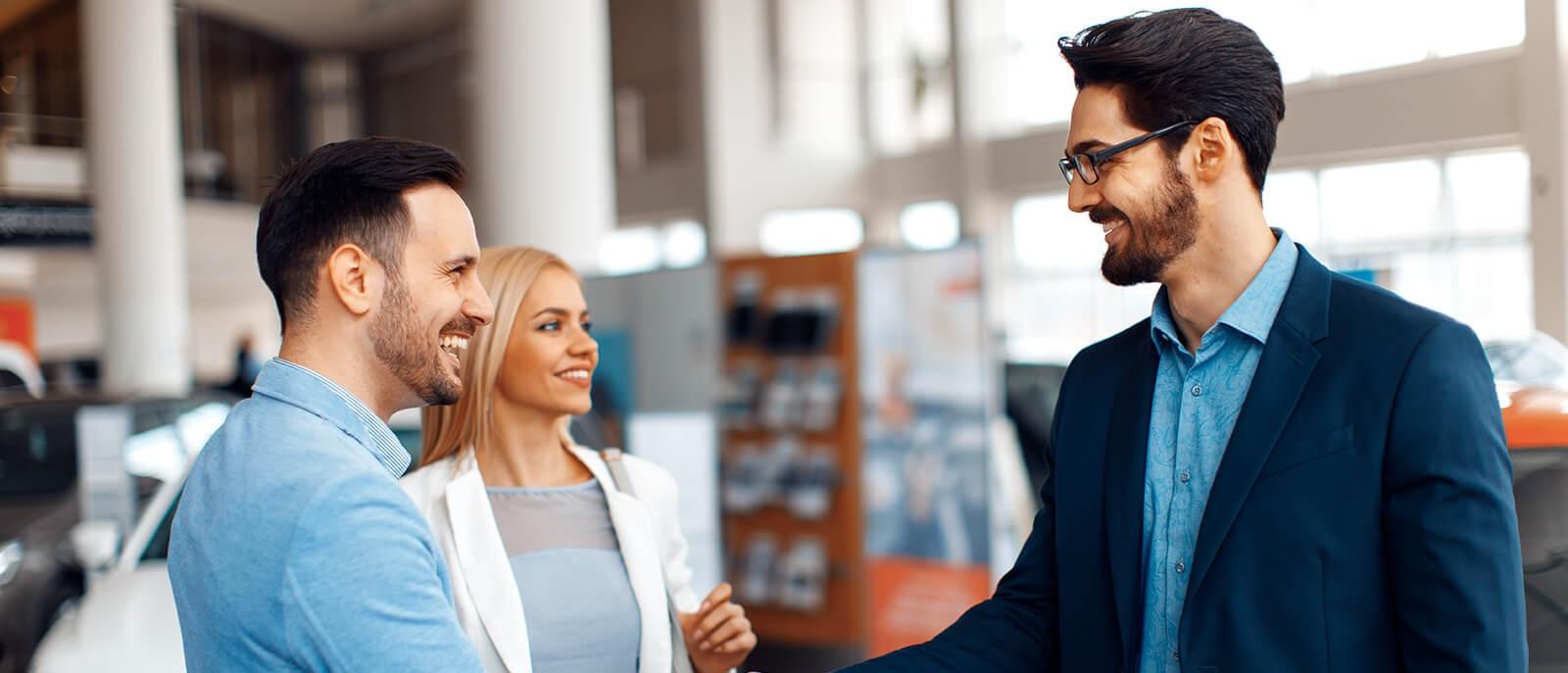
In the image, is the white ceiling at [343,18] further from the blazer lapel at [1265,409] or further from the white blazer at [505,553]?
the blazer lapel at [1265,409]

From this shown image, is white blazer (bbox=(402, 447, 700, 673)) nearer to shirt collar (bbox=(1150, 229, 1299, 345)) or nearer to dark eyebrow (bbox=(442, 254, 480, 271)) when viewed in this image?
dark eyebrow (bbox=(442, 254, 480, 271))

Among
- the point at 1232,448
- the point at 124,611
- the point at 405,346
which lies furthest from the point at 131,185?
the point at 1232,448

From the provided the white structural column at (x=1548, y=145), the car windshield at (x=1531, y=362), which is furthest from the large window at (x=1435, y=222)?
the car windshield at (x=1531, y=362)

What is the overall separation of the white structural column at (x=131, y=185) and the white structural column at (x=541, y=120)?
24.7 ft

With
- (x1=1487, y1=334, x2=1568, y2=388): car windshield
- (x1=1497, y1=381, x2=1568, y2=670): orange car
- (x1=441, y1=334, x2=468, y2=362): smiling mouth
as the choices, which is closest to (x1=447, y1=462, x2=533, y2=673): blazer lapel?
(x1=441, y1=334, x2=468, y2=362): smiling mouth

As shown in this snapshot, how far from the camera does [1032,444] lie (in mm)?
4781

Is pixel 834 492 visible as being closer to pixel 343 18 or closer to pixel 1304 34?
pixel 1304 34

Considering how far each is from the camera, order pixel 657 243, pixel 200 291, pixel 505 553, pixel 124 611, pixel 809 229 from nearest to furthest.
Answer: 1. pixel 505 553
2. pixel 124 611
3. pixel 809 229
4. pixel 657 243
5. pixel 200 291

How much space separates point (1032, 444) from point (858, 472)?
95cm

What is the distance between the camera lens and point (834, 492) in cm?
555

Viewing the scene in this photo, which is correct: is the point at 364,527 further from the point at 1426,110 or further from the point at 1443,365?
the point at 1426,110

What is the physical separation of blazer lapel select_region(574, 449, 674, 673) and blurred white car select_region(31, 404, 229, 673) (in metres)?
1.52

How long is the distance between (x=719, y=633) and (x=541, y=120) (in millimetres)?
4102

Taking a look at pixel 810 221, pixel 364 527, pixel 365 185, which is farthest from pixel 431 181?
pixel 810 221
